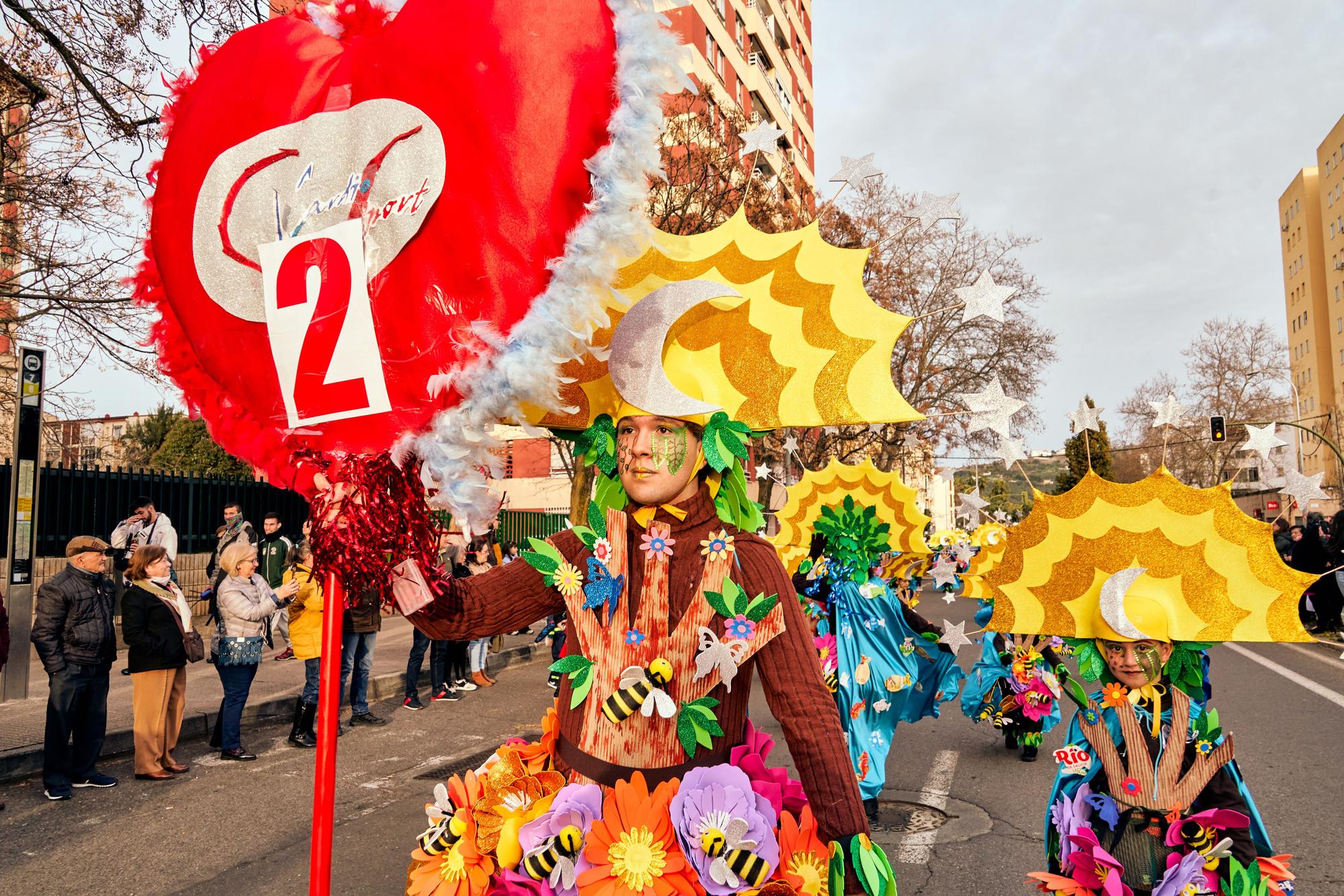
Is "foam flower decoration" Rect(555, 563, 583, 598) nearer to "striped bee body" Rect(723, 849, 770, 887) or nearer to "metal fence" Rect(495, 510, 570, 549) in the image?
"striped bee body" Rect(723, 849, 770, 887)

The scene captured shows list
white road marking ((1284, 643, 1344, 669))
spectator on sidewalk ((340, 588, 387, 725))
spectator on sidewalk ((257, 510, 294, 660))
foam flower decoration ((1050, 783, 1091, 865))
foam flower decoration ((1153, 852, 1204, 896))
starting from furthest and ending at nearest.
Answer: white road marking ((1284, 643, 1344, 669)), spectator on sidewalk ((257, 510, 294, 660)), spectator on sidewalk ((340, 588, 387, 725)), foam flower decoration ((1050, 783, 1091, 865)), foam flower decoration ((1153, 852, 1204, 896))

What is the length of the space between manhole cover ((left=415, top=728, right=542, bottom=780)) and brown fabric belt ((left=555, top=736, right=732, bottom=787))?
4.04m

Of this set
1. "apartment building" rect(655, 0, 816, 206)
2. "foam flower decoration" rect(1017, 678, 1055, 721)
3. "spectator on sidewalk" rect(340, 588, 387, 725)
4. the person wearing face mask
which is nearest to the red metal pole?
the person wearing face mask

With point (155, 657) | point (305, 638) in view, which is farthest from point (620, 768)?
point (305, 638)

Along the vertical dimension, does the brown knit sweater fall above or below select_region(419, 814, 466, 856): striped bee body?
above

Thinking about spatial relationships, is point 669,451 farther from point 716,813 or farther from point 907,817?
point 907,817

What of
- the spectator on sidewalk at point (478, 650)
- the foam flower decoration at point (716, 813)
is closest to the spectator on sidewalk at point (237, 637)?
the spectator on sidewalk at point (478, 650)

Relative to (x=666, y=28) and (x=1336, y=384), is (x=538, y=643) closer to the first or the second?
(x=666, y=28)

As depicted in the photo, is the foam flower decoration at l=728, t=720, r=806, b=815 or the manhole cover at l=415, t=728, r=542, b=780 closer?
the foam flower decoration at l=728, t=720, r=806, b=815

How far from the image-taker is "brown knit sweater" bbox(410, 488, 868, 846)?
2.21 m

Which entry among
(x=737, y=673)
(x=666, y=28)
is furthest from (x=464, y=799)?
(x=666, y=28)

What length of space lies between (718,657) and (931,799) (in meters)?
4.28

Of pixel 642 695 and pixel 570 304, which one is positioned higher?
pixel 570 304

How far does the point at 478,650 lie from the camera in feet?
34.7
